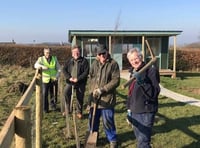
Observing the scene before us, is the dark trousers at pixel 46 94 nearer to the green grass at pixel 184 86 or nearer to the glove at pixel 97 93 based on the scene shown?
the glove at pixel 97 93

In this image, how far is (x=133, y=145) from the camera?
24.3ft

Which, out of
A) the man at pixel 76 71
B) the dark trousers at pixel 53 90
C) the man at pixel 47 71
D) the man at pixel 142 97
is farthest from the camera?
the dark trousers at pixel 53 90

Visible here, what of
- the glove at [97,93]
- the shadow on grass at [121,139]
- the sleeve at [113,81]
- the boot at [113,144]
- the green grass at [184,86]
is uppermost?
the sleeve at [113,81]

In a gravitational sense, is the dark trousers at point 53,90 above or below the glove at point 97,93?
below

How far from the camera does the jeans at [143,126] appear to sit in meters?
5.55

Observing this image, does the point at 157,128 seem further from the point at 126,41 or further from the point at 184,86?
the point at 126,41

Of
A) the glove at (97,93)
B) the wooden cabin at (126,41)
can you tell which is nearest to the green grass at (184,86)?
the wooden cabin at (126,41)

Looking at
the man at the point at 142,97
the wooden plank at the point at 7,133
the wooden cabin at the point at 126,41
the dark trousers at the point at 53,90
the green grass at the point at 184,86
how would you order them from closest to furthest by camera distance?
the wooden plank at the point at 7,133
the man at the point at 142,97
the dark trousers at the point at 53,90
the green grass at the point at 184,86
the wooden cabin at the point at 126,41

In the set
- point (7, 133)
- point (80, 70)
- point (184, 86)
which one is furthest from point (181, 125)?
point (184, 86)

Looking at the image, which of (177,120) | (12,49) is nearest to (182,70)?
(12,49)

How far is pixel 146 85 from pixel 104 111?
1626mm

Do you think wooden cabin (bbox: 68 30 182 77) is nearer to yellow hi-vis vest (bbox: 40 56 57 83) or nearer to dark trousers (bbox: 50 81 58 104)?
dark trousers (bbox: 50 81 58 104)

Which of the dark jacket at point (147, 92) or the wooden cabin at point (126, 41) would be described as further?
the wooden cabin at point (126, 41)

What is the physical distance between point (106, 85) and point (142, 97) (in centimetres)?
133
